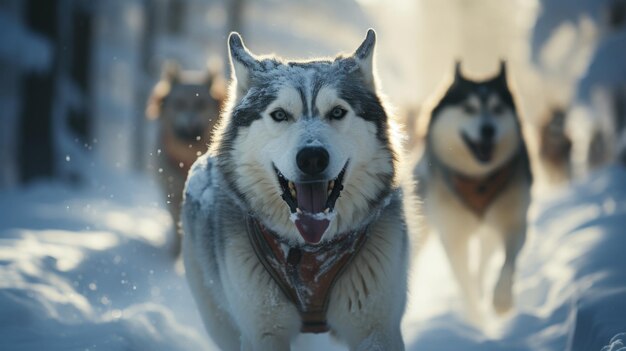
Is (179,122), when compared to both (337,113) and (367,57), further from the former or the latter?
(337,113)

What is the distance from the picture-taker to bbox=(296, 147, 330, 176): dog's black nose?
3.20 meters

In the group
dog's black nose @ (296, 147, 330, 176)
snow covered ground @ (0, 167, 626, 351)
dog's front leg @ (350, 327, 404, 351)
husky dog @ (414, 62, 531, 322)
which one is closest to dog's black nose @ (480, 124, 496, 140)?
husky dog @ (414, 62, 531, 322)

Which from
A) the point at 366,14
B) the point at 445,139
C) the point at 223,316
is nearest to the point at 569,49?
the point at 366,14

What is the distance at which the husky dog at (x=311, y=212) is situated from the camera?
343cm

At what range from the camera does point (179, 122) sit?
347 inches

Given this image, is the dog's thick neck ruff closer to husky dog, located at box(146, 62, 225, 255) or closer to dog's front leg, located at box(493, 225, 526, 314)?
dog's front leg, located at box(493, 225, 526, 314)

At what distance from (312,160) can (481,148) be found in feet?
12.6

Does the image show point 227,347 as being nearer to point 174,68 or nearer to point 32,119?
point 174,68

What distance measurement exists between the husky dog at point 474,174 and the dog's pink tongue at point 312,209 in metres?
3.05

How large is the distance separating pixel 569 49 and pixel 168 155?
25.8m

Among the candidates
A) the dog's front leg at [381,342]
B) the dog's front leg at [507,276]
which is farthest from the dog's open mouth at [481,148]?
the dog's front leg at [381,342]

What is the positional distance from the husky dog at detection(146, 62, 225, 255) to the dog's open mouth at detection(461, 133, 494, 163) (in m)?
3.13

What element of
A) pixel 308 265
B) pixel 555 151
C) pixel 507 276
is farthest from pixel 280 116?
pixel 555 151

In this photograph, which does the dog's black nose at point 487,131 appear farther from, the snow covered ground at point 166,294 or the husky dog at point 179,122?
the husky dog at point 179,122
